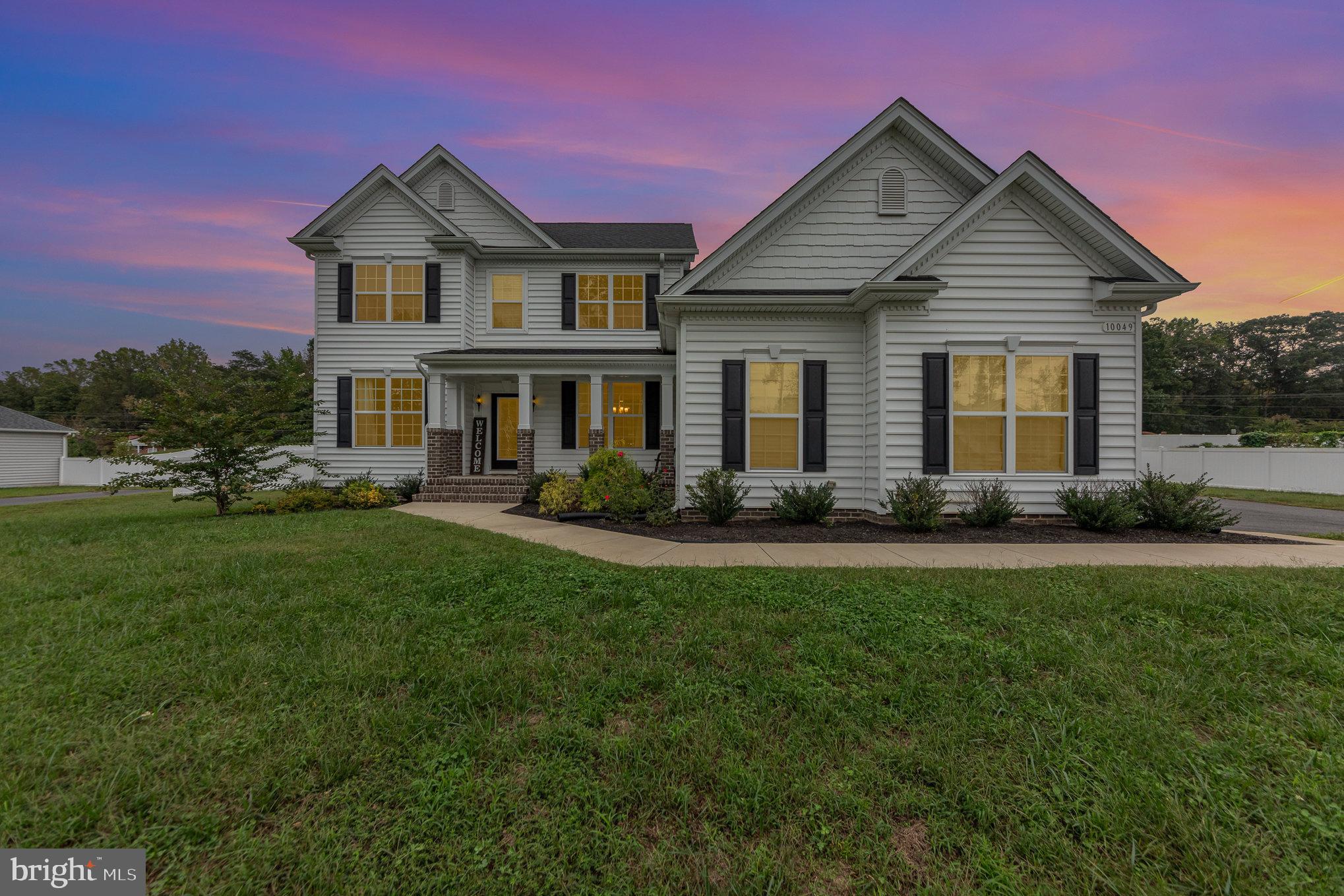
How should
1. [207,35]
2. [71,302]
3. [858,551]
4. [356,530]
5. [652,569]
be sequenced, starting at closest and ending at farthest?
[652,569] → [858,551] → [356,530] → [207,35] → [71,302]

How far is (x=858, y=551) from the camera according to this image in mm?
6500

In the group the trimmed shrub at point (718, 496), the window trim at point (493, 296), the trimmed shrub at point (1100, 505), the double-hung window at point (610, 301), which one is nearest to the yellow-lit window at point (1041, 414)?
the trimmed shrub at point (1100, 505)

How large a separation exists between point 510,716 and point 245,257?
32.5 metres

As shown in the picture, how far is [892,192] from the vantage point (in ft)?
31.6

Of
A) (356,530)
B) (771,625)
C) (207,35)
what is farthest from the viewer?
(207,35)

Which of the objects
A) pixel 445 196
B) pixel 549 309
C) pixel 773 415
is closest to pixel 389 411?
pixel 549 309

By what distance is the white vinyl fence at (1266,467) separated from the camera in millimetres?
14625

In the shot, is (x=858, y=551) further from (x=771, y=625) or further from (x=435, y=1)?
(x=435, y=1)

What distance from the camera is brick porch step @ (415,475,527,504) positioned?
11.8 meters

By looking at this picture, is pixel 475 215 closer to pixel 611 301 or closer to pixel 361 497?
pixel 611 301

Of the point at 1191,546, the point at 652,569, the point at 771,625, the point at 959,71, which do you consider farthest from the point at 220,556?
the point at 959,71

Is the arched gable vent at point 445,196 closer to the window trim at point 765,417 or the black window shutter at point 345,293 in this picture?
the black window shutter at point 345,293

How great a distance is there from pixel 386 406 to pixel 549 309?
5370mm

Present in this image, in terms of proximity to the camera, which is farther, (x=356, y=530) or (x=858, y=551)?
(x=356, y=530)
